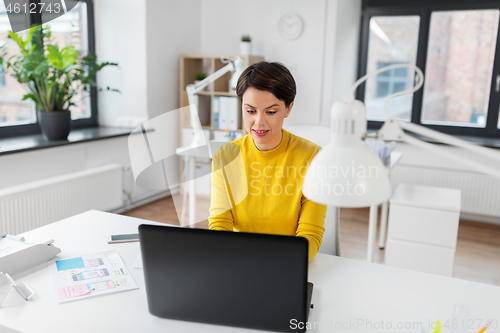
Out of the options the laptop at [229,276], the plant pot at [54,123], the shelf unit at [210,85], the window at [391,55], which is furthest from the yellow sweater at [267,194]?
the window at [391,55]

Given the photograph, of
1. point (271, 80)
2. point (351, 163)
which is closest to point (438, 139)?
point (351, 163)

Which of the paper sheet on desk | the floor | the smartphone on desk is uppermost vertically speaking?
the smartphone on desk

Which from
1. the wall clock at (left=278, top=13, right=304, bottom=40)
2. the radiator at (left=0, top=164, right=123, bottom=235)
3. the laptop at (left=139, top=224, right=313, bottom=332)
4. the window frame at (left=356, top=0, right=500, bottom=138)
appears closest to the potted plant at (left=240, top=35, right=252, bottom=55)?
the wall clock at (left=278, top=13, right=304, bottom=40)

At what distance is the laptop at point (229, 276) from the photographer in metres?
0.90

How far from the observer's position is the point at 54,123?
10.1 feet

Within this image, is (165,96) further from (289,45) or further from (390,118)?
(390,118)

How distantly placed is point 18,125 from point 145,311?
2725 millimetres

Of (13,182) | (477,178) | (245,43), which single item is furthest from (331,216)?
(245,43)

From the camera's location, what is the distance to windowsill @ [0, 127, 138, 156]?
2817 mm

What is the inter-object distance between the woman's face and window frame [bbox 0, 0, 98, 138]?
8.17 ft

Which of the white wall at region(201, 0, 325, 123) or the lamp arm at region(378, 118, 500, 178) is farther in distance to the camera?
the white wall at region(201, 0, 325, 123)

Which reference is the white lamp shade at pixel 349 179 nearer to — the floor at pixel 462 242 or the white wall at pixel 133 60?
the floor at pixel 462 242

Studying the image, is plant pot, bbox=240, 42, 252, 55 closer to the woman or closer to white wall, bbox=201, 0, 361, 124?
white wall, bbox=201, 0, 361, 124

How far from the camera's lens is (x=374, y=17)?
4188 millimetres
